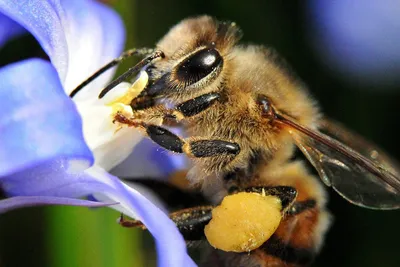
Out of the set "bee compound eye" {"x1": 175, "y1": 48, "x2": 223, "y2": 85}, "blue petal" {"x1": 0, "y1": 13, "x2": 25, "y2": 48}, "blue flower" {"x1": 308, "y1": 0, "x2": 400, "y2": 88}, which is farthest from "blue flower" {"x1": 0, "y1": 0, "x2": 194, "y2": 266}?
"blue flower" {"x1": 308, "y1": 0, "x2": 400, "y2": 88}

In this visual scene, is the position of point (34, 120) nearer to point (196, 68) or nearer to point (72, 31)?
point (196, 68)

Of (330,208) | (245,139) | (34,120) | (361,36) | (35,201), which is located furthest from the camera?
(361,36)

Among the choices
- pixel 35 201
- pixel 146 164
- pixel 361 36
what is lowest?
pixel 361 36

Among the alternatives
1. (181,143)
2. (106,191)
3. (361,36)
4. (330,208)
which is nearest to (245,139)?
(181,143)

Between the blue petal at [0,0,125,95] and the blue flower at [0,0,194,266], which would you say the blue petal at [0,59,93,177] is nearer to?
the blue flower at [0,0,194,266]

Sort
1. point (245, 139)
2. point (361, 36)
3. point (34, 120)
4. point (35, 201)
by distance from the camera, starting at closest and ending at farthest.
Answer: point (34, 120)
point (35, 201)
point (245, 139)
point (361, 36)

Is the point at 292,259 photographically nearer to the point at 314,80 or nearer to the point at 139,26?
the point at 139,26

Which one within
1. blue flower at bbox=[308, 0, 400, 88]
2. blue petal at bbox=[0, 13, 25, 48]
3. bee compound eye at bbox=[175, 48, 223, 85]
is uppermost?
bee compound eye at bbox=[175, 48, 223, 85]
